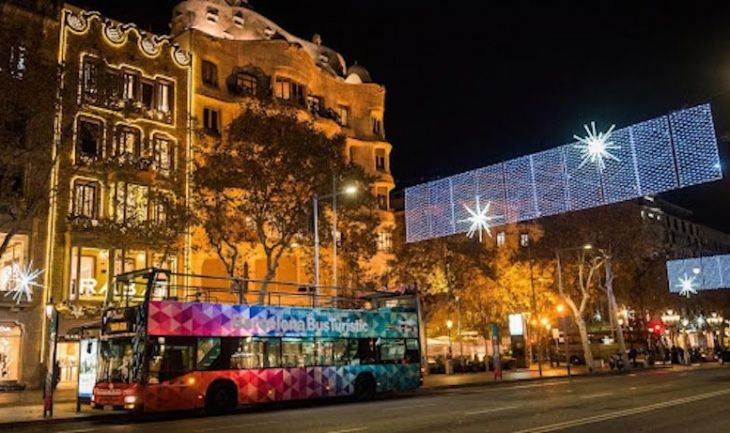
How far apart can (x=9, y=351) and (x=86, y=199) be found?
30.5 feet

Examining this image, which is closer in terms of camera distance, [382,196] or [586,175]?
[586,175]

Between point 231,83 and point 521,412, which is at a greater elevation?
point 231,83

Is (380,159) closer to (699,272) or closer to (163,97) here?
(163,97)

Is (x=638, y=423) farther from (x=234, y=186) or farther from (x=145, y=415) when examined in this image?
(x=234, y=186)

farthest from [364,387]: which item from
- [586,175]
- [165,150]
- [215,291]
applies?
[165,150]

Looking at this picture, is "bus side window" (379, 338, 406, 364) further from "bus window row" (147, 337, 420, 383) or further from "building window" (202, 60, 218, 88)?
"building window" (202, 60, 218, 88)

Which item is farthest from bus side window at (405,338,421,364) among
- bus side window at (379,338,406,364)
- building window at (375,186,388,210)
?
building window at (375,186,388,210)

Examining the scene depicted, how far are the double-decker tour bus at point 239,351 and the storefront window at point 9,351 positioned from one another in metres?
15.6

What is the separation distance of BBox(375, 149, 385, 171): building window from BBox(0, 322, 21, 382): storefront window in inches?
1330

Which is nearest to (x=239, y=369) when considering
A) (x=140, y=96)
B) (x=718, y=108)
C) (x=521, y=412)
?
(x=521, y=412)

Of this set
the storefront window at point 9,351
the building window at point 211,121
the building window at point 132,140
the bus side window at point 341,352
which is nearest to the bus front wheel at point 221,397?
the bus side window at point 341,352

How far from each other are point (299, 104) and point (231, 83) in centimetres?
545

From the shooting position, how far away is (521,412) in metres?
17.7

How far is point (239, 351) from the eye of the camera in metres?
23.7
